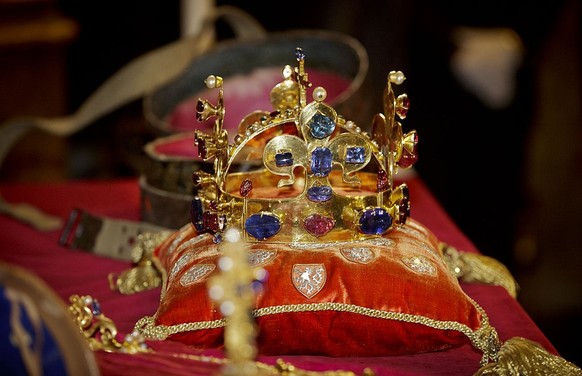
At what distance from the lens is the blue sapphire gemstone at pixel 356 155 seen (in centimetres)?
120

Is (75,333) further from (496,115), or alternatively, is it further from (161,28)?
(161,28)

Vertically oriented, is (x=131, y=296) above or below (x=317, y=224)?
below

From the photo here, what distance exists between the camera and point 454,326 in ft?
3.59

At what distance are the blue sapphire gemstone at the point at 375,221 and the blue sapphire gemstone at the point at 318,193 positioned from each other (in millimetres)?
55

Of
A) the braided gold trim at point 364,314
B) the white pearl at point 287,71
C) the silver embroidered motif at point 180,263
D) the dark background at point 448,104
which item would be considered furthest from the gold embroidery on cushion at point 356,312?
the dark background at point 448,104

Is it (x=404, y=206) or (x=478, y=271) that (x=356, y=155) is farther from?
(x=478, y=271)

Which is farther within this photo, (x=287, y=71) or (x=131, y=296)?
(x=131, y=296)

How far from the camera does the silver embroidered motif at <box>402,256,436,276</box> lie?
3.74ft

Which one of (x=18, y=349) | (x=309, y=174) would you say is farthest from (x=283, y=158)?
(x=18, y=349)

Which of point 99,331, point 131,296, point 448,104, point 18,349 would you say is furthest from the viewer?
point 448,104

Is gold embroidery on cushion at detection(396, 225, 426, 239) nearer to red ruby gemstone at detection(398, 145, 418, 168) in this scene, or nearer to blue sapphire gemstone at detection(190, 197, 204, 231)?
red ruby gemstone at detection(398, 145, 418, 168)

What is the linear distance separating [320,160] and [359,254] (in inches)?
5.2

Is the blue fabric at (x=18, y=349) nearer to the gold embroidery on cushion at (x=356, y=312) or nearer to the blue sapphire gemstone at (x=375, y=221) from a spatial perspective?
the gold embroidery on cushion at (x=356, y=312)

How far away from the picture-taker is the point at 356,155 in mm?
1200
